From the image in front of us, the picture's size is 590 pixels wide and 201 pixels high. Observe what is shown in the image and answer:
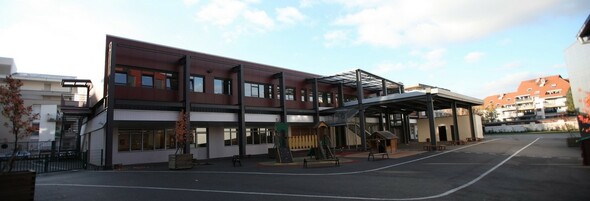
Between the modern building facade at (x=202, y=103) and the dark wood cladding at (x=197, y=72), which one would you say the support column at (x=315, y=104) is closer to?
the modern building facade at (x=202, y=103)

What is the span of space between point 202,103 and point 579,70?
85.8 ft

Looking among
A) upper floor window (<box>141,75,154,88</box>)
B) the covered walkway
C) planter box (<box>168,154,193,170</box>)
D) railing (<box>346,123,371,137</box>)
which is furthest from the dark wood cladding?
planter box (<box>168,154,193,170</box>)

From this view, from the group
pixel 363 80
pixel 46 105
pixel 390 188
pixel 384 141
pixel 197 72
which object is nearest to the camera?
pixel 390 188

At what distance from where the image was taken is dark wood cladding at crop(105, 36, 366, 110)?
74.1ft

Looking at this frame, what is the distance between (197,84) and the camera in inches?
1041

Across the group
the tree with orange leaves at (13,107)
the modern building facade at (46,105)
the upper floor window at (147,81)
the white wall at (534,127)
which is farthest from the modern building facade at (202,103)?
the white wall at (534,127)

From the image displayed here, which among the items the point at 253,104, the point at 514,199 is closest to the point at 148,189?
the point at 514,199

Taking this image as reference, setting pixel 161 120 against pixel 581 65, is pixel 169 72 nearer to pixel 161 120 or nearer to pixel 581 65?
pixel 161 120

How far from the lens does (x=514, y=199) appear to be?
25.9ft

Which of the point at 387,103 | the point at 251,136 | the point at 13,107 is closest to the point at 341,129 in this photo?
the point at 387,103

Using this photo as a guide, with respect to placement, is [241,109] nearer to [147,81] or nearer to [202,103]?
[202,103]

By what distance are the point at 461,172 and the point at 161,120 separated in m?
19.3

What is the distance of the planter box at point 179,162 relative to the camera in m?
19.1

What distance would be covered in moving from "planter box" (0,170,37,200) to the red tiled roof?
98.4m
